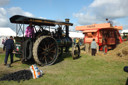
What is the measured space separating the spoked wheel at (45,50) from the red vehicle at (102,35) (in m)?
5.67

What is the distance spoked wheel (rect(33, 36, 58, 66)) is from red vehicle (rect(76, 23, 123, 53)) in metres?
5.67

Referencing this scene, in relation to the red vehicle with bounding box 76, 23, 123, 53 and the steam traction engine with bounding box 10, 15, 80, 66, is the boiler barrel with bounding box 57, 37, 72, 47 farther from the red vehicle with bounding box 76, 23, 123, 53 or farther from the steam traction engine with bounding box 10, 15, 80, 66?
the red vehicle with bounding box 76, 23, 123, 53

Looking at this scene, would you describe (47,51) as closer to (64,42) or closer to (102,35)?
(64,42)

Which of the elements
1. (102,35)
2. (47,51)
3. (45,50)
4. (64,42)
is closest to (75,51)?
(64,42)

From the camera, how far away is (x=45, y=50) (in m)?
6.66

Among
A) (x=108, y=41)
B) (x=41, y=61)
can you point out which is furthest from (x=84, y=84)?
(x=108, y=41)

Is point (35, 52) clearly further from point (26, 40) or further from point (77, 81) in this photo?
point (77, 81)

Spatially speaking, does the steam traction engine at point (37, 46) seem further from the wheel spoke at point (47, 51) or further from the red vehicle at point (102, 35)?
the red vehicle at point (102, 35)

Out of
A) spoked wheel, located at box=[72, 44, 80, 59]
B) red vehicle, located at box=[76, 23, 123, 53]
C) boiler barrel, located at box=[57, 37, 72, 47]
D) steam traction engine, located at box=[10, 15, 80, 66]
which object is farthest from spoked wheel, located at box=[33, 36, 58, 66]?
red vehicle, located at box=[76, 23, 123, 53]

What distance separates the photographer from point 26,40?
6.39 m

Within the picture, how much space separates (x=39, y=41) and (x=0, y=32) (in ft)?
62.2

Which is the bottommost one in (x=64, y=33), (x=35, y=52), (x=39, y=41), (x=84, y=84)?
(x=84, y=84)

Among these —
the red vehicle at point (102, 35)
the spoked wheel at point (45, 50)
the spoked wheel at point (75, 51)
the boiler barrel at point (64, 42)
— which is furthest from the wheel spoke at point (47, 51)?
the red vehicle at point (102, 35)

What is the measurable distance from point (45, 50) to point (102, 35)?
6969 millimetres
